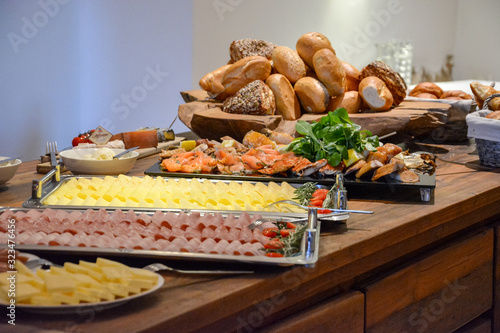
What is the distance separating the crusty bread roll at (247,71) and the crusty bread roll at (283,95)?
5 cm

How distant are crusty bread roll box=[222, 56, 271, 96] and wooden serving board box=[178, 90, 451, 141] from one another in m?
0.13

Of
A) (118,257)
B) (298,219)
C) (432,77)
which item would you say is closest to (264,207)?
(298,219)

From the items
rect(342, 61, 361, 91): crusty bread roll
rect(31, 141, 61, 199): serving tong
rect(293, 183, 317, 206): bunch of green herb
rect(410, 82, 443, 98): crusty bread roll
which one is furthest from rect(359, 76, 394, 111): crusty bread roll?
rect(31, 141, 61, 199): serving tong

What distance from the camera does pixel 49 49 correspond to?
11.8ft

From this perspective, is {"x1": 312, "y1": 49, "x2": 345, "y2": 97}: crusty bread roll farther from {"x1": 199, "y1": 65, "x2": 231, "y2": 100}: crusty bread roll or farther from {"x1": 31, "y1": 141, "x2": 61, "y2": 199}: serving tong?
{"x1": 31, "y1": 141, "x2": 61, "y2": 199}: serving tong

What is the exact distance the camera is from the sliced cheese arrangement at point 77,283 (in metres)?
0.88

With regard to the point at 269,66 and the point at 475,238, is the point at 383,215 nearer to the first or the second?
the point at 475,238

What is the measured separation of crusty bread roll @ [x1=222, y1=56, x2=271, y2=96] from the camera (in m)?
2.34

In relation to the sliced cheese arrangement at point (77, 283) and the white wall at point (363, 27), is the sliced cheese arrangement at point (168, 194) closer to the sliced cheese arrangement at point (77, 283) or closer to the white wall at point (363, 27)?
the sliced cheese arrangement at point (77, 283)

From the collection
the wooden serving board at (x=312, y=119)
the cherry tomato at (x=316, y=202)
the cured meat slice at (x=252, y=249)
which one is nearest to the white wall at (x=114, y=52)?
the wooden serving board at (x=312, y=119)

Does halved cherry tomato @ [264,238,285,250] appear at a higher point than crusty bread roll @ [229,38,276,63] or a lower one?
lower

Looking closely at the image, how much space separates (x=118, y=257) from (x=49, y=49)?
9.42 ft

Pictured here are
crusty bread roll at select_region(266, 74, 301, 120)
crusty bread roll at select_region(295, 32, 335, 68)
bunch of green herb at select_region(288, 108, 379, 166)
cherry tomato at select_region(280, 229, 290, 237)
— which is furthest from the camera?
crusty bread roll at select_region(295, 32, 335, 68)

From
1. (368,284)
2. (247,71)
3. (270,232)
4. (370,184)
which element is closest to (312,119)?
(247,71)
